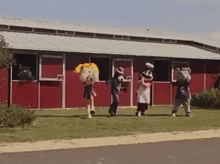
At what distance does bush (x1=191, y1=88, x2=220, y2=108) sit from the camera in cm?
2424

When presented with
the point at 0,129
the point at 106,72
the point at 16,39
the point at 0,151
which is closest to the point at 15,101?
the point at 16,39

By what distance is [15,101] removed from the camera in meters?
20.8

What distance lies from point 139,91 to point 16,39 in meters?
7.07

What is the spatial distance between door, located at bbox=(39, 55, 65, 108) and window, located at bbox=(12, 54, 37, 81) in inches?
15.9

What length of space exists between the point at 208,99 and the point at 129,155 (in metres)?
16.0

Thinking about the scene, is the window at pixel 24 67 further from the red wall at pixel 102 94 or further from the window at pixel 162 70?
the window at pixel 162 70

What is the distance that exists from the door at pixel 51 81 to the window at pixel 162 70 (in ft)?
19.7

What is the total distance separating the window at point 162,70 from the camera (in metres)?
25.7

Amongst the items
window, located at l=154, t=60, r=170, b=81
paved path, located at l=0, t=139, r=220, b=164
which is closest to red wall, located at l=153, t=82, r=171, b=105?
window, located at l=154, t=60, r=170, b=81

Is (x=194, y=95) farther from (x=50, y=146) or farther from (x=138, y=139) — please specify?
(x=50, y=146)

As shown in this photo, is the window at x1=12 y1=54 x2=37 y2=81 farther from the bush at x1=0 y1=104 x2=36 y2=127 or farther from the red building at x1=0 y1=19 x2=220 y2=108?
the bush at x1=0 y1=104 x2=36 y2=127

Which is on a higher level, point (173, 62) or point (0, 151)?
point (173, 62)

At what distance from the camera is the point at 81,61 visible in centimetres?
2262

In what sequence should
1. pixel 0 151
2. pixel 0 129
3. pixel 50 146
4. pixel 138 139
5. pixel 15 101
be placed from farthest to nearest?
pixel 15 101 → pixel 0 129 → pixel 138 139 → pixel 50 146 → pixel 0 151
